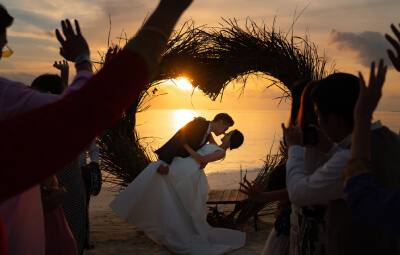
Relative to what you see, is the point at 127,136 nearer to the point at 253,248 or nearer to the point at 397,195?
the point at 253,248

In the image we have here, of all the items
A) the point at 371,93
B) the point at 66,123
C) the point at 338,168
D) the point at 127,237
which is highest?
the point at 371,93

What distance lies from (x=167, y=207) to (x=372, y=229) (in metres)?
3.90

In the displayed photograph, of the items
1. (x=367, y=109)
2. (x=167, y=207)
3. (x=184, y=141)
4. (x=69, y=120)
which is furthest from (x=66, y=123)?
(x=184, y=141)

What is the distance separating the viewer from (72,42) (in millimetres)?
1541

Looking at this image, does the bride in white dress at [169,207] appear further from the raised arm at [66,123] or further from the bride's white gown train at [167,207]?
the raised arm at [66,123]

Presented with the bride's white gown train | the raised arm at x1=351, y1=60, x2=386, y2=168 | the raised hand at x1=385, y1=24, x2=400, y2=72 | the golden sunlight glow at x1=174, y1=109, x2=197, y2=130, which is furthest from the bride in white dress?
the golden sunlight glow at x1=174, y1=109, x2=197, y2=130

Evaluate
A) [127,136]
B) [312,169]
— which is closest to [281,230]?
[312,169]

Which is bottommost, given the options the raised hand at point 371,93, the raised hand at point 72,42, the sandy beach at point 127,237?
the sandy beach at point 127,237

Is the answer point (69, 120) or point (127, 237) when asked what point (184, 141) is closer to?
point (127, 237)

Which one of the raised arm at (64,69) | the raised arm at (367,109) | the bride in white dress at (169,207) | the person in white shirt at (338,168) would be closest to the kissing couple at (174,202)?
the bride in white dress at (169,207)

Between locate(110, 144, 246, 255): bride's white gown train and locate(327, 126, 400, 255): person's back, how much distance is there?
3.73 m

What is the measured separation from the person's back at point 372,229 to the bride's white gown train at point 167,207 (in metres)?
3.73

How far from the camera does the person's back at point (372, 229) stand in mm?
1649

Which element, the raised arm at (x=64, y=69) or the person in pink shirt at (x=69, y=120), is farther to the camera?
the raised arm at (x=64, y=69)
